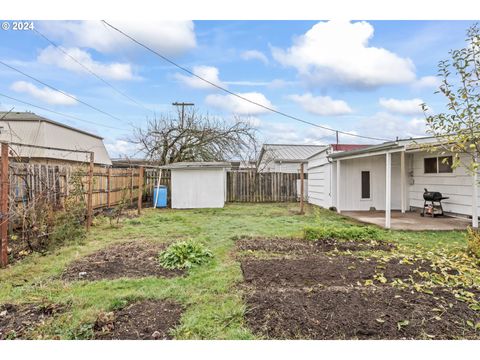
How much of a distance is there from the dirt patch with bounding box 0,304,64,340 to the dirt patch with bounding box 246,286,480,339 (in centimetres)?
186

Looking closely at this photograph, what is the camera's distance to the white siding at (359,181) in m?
10.7

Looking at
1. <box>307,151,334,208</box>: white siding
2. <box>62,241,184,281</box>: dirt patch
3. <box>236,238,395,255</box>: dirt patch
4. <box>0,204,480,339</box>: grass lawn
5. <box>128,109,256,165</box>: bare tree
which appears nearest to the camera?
<box>0,204,480,339</box>: grass lawn

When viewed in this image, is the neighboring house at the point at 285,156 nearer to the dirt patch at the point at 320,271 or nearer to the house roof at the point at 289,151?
the house roof at the point at 289,151

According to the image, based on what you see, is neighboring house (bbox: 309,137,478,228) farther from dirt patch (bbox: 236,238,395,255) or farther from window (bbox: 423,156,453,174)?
dirt patch (bbox: 236,238,395,255)

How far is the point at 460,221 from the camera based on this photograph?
8109 mm

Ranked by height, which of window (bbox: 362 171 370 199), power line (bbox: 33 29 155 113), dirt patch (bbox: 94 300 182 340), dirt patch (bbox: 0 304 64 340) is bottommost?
dirt patch (bbox: 0 304 64 340)

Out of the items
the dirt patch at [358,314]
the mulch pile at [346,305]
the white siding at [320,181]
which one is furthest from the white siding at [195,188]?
the dirt patch at [358,314]

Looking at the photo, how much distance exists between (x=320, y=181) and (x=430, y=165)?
13.1 feet

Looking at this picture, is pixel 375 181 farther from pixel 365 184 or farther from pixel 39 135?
pixel 39 135

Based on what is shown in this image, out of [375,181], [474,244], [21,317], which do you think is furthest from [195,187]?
[21,317]

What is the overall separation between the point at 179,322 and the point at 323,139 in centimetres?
2771

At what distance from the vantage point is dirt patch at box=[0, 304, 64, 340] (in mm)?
2391

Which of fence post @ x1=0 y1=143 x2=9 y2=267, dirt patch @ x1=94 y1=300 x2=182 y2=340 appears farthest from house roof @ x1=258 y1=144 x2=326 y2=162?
dirt patch @ x1=94 y1=300 x2=182 y2=340

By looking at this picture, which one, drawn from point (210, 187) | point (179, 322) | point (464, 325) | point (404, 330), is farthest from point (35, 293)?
point (210, 187)
